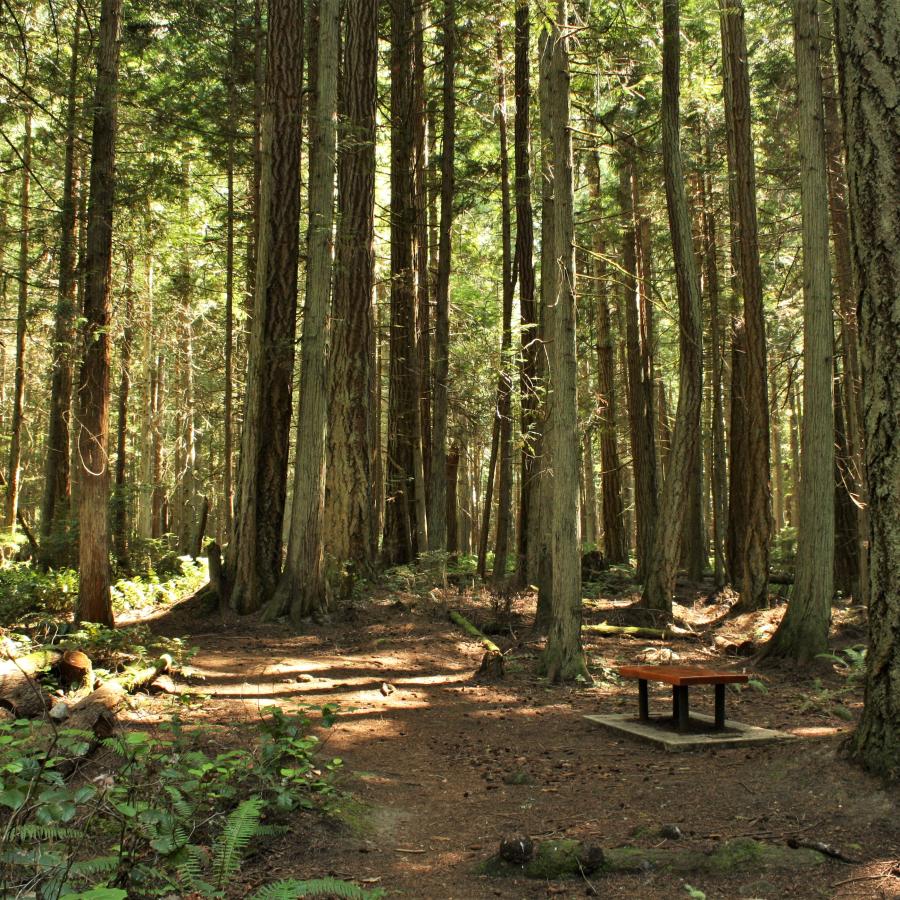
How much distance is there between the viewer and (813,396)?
1049 centimetres

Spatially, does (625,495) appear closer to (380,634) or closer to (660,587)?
(660,587)

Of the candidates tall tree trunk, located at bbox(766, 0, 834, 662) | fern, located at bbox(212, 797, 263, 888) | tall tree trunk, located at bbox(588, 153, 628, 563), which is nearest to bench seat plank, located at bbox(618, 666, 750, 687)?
tall tree trunk, located at bbox(766, 0, 834, 662)

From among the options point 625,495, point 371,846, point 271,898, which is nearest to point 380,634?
point 371,846

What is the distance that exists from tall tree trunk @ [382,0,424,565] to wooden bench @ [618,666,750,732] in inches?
365

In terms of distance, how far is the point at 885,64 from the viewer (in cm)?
512

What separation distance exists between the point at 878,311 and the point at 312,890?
463 centimetres

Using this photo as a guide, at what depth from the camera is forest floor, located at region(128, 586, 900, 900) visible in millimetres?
4305

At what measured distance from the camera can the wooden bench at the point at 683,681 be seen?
7.03 meters

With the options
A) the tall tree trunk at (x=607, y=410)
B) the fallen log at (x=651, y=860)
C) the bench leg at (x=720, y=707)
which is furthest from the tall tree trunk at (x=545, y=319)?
the tall tree trunk at (x=607, y=410)

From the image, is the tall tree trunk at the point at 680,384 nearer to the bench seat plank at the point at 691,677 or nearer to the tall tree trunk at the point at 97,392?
the bench seat plank at the point at 691,677

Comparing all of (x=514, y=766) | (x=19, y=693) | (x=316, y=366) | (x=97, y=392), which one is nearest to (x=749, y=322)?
(x=316, y=366)

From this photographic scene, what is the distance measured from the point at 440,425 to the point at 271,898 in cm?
1287

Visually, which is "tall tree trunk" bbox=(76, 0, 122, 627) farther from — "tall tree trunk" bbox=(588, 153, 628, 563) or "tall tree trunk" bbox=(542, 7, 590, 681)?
"tall tree trunk" bbox=(588, 153, 628, 563)

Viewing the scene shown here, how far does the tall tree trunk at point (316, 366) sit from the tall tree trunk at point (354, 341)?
199cm
